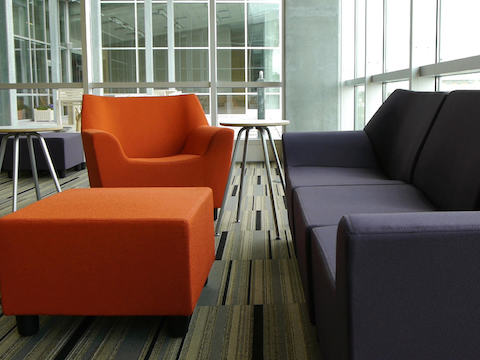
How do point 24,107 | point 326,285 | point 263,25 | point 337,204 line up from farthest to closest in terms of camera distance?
1. point 24,107
2. point 263,25
3. point 337,204
4. point 326,285

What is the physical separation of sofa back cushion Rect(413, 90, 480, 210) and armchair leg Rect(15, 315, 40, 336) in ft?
4.98

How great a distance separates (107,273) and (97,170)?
166 cm

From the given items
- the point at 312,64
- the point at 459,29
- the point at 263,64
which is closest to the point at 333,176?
the point at 459,29

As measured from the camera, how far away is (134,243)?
74.6 inches

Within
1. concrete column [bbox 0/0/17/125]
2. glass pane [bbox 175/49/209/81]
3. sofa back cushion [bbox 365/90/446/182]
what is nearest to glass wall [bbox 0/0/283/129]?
glass pane [bbox 175/49/209/81]

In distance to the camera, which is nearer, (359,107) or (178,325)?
(178,325)

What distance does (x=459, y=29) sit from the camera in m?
3.06

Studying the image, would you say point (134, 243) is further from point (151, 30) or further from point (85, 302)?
point (151, 30)

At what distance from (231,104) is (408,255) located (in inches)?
228

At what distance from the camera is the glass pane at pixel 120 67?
6.72 m

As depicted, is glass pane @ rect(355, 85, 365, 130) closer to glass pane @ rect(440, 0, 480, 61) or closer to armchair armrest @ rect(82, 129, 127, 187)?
glass pane @ rect(440, 0, 480, 61)

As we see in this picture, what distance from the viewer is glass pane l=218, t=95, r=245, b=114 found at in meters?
6.72

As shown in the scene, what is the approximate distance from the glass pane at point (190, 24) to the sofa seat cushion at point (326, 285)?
539 cm

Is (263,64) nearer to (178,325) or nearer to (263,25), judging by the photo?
(263,25)
